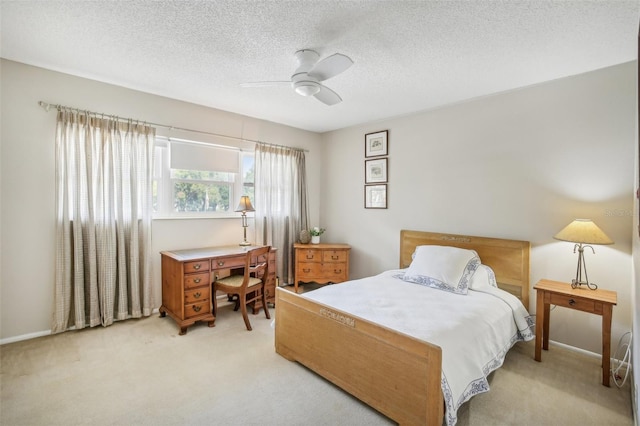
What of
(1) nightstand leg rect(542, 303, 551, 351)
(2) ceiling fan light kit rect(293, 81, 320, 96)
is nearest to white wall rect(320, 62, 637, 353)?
(1) nightstand leg rect(542, 303, 551, 351)

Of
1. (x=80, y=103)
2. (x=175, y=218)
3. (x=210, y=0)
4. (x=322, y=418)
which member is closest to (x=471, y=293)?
(x=322, y=418)

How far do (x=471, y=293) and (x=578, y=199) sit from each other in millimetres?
1307

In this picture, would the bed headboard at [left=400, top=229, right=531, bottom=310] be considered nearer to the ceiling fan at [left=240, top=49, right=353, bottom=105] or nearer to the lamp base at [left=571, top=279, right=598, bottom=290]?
the lamp base at [left=571, top=279, right=598, bottom=290]

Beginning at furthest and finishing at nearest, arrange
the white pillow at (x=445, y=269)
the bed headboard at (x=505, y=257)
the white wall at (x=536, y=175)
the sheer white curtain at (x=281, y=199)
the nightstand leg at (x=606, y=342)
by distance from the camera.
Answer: the sheer white curtain at (x=281, y=199)
the bed headboard at (x=505, y=257)
the white pillow at (x=445, y=269)
the white wall at (x=536, y=175)
the nightstand leg at (x=606, y=342)

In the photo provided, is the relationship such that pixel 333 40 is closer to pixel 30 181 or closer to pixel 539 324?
pixel 539 324

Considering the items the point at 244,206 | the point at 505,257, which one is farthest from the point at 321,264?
the point at 505,257

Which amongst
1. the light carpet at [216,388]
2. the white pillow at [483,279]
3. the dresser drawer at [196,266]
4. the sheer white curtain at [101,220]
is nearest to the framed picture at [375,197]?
the white pillow at [483,279]

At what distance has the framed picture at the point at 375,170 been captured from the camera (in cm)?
428

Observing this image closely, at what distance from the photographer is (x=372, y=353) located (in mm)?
1923

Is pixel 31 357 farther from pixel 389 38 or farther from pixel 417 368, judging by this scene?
pixel 389 38

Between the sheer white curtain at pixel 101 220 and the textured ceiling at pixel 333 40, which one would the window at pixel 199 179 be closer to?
the sheer white curtain at pixel 101 220

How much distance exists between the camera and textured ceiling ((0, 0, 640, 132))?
1.89m

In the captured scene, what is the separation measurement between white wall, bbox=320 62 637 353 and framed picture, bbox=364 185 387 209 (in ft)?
0.31

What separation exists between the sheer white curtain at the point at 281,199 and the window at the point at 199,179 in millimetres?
190
